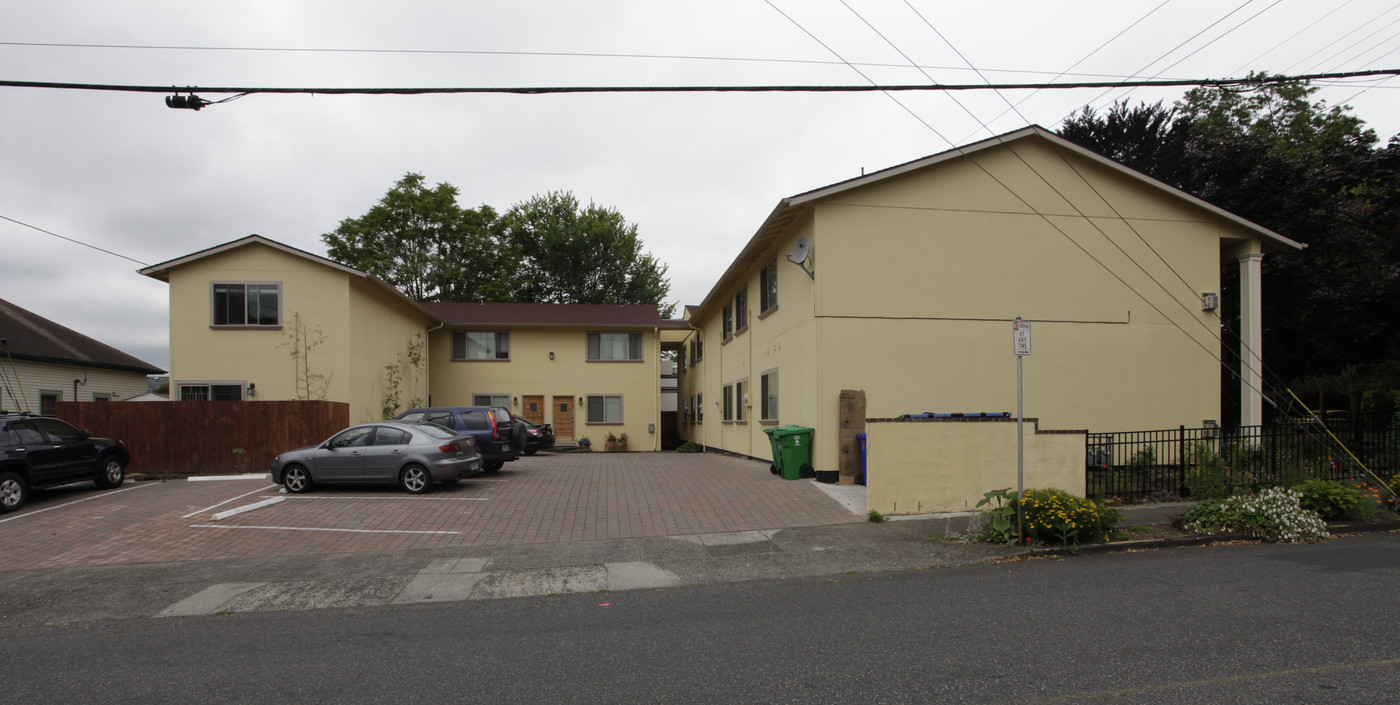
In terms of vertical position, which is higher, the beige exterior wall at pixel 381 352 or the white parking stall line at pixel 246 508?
the beige exterior wall at pixel 381 352

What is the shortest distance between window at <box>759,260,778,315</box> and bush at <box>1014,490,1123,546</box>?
9.42 m

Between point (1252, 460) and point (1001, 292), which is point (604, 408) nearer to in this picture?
point (1001, 292)

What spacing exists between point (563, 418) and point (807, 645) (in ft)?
88.2

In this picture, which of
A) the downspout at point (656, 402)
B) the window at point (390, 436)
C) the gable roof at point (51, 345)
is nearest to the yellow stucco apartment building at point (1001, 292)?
the window at point (390, 436)

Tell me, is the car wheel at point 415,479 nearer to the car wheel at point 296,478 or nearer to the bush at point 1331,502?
the car wheel at point 296,478

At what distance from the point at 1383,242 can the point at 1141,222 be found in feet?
25.3

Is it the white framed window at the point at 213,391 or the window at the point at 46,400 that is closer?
the white framed window at the point at 213,391

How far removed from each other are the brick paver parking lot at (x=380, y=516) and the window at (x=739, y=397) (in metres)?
5.52

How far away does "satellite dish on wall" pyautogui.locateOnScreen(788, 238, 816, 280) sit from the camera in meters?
15.3

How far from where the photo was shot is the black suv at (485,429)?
1716 centimetres

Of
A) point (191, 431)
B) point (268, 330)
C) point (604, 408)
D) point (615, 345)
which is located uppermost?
point (268, 330)

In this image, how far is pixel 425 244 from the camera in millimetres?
43625

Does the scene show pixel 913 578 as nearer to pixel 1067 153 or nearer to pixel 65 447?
pixel 1067 153

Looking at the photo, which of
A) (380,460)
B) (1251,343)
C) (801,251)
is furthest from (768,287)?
(1251,343)
